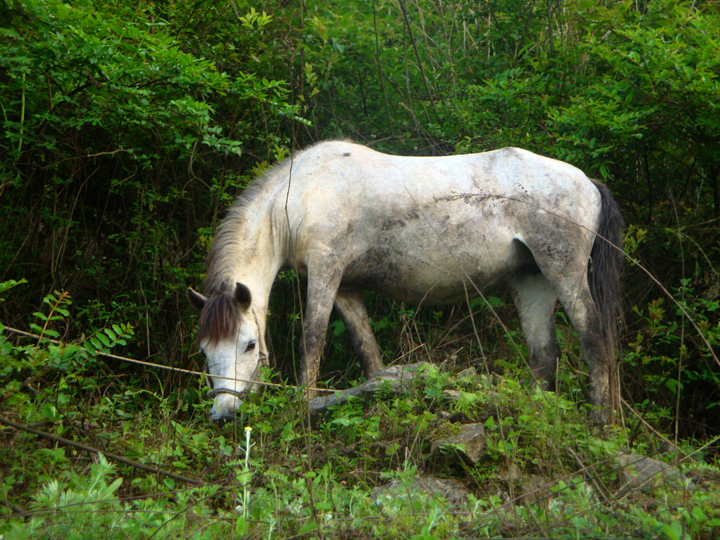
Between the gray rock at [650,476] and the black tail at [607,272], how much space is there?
153 centimetres

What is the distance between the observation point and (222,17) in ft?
18.8

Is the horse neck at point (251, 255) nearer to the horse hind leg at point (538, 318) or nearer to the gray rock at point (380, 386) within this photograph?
the gray rock at point (380, 386)

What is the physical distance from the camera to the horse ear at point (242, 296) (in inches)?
163

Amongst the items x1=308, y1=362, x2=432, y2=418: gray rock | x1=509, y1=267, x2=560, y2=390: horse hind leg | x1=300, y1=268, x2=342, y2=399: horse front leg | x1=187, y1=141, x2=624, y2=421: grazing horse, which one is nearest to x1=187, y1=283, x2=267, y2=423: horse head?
x1=187, y1=141, x2=624, y2=421: grazing horse

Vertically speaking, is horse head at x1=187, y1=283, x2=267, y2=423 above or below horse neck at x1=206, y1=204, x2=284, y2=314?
below

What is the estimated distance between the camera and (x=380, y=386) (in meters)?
3.68

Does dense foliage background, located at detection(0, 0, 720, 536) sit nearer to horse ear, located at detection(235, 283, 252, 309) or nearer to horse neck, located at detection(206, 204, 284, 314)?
horse neck, located at detection(206, 204, 284, 314)

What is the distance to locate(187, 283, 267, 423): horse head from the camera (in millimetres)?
3873

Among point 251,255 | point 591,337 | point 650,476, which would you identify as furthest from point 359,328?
point 650,476

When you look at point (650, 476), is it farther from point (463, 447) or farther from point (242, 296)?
point (242, 296)

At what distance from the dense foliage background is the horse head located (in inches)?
18.5

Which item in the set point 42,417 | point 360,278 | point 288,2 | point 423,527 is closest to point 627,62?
point 360,278

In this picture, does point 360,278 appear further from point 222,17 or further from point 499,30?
point 499,30

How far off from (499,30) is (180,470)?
5459 mm
